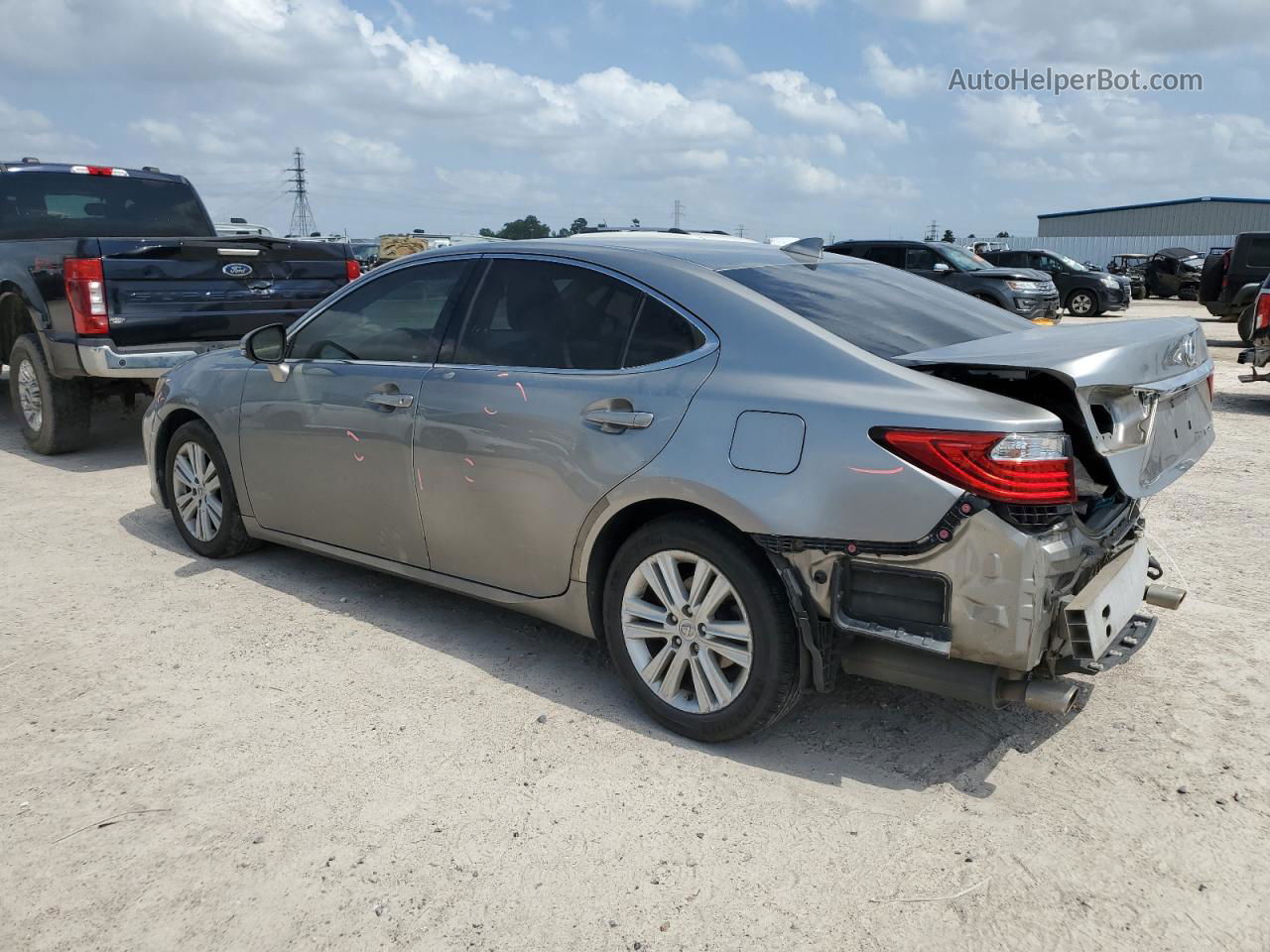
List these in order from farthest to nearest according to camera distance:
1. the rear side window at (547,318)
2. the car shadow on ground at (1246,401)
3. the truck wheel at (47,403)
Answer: the car shadow on ground at (1246,401) < the truck wheel at (47,403) < the rear side window at (547,318)

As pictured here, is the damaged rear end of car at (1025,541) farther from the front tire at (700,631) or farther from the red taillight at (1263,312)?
the red taillight at (1263,312)

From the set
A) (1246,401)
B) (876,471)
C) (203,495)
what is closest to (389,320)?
(203,495)

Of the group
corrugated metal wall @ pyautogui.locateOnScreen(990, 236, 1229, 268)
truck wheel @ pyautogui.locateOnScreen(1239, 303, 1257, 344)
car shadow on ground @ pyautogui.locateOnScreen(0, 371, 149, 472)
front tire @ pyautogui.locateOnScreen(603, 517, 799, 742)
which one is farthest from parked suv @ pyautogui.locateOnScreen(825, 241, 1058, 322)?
corrugated metal wall @ pyautogui.locateOnScreen(990, 236, 1229, 268)

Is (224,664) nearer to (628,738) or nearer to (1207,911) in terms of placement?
(628,738)

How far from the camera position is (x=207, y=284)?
7.61 m

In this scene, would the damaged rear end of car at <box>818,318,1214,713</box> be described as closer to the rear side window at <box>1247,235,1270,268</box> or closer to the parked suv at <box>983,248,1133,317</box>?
the rear side window at <box>1247,235,1270,268</box>

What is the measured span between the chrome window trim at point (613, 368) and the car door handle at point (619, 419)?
0.50 ft

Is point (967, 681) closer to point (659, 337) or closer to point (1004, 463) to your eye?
point (1004, 463)

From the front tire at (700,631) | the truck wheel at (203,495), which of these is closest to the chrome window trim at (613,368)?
the front tire at (700,631)

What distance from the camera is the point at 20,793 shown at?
10.4 feet

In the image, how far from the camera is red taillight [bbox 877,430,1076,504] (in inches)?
111

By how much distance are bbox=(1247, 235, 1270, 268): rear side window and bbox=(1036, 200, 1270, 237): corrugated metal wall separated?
49.7 meters

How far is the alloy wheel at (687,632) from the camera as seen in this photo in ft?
10.8

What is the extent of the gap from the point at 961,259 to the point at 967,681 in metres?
16.6
